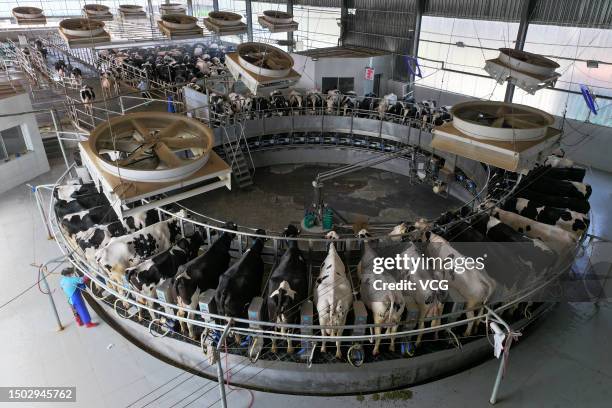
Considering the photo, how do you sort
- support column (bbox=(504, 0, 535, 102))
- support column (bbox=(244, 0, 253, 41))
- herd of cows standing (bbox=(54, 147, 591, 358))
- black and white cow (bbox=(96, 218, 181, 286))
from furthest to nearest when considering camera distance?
support column (bbox=(244, 0, 253, 41))
support column (bbox=(504, 0, 535, 102))
black and white cow (bbox=(96, 218, 181, 286))
herd of cows standing (bbox=(54, 147, 591, 358))

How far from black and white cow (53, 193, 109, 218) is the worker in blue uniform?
10.2 ft

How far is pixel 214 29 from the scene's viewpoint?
16.2 meters

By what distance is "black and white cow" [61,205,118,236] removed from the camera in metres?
10.3

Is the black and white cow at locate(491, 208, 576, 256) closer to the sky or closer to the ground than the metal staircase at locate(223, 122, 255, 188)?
closer to the sky

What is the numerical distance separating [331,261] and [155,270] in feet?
11.2

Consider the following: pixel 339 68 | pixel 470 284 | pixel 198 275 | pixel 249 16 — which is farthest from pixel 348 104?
pixel 249 16

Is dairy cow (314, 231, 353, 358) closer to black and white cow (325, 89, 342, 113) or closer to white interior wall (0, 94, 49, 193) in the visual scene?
black and white cow (325, 89, 342, 113)

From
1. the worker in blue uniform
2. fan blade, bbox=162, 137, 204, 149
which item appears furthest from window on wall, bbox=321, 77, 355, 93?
the worker in blue uniform

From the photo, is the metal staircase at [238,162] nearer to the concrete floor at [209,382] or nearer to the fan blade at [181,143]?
the concrete floor at [209,382]

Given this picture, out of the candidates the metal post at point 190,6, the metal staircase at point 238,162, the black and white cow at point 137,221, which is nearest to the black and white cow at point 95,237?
the black and white cow at point 137,221

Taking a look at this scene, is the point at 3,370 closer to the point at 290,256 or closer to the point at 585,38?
the point at 290,256

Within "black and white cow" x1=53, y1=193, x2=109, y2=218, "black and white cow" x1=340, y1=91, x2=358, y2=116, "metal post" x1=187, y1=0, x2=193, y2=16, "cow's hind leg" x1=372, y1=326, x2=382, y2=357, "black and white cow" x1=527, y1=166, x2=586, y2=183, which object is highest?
"metal post" x1=187, y1=0, x2=193, y2=16

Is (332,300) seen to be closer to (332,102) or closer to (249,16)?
(332,102)

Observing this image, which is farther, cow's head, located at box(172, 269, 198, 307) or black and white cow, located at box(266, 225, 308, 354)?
cow's head, located at box(172, 269, 198, 307)
